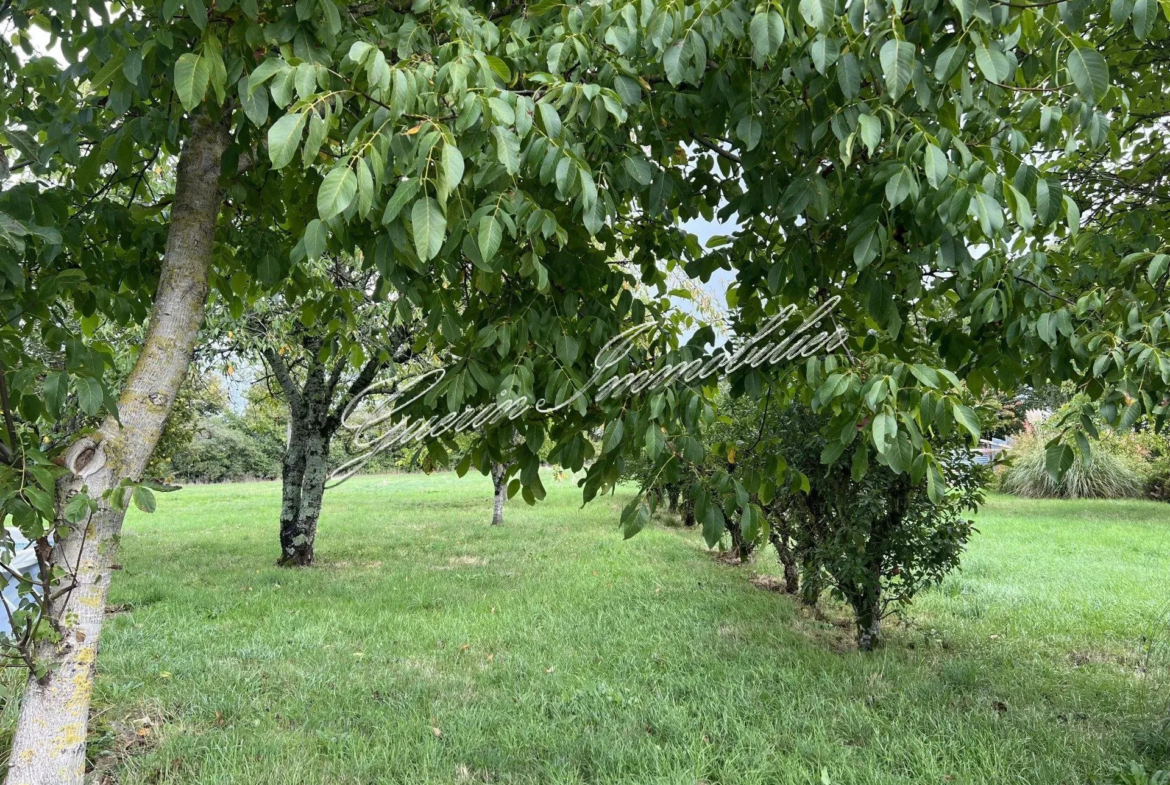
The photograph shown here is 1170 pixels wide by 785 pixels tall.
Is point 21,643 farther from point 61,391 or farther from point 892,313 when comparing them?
point 892,313

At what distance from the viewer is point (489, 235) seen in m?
1.54

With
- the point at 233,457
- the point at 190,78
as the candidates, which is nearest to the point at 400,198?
the point at 190,78

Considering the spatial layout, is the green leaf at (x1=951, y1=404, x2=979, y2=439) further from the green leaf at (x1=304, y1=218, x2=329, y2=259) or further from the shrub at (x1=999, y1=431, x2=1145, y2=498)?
the shrub at (x1=999, y1=431, x2=1145, y2=498)

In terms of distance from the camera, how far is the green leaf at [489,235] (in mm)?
1526

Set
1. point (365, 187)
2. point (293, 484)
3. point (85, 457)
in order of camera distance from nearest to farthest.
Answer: point (365, 187) → point (85, 457) → point (293, 484)

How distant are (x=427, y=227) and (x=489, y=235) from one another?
0.48 ft

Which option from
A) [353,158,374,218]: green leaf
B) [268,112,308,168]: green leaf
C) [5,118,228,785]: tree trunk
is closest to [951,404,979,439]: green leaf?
[353,158,374,218]: green leaf

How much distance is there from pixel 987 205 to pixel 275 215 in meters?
2.78

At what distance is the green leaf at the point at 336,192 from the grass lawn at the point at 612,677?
2.82m

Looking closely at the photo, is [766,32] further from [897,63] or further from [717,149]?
[717,149]

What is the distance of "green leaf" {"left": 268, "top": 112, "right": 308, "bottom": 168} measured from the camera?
54.4 inches

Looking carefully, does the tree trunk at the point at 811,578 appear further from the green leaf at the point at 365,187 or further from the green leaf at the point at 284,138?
the green leaf at the point at 284,138

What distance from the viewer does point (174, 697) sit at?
4.11m

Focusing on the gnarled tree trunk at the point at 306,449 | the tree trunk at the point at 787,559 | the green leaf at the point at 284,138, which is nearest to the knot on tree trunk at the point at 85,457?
the green leaf at the point at 284,138
